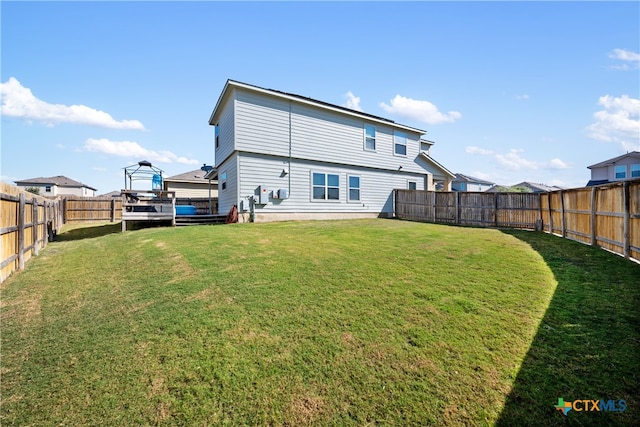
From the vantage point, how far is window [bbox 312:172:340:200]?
14312mm

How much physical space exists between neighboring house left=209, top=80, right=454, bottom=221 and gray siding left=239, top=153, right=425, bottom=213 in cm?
5

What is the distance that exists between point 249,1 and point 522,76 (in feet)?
35.6

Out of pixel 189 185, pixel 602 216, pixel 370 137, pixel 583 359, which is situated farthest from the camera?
pixel 189 185

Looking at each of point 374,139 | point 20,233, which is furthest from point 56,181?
point 374,139

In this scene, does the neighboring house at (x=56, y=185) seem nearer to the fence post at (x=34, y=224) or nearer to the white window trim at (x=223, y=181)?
the white window trim at (x=223, y=181)

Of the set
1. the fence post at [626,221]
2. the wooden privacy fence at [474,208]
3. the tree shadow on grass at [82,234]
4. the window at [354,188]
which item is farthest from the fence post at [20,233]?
the wooden privacy fence at [474,208]

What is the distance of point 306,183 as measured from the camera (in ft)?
46.0

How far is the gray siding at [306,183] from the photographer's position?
12602mm

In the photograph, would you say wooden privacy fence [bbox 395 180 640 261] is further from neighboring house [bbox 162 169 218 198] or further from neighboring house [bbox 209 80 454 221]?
neighboring house [bbox 162 169 218 198]

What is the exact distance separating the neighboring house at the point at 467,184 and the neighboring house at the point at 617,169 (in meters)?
14.6

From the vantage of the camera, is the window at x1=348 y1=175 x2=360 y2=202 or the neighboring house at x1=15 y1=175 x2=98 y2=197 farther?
the neighboring house at x1=15 y1=175 x2=98 y2=197

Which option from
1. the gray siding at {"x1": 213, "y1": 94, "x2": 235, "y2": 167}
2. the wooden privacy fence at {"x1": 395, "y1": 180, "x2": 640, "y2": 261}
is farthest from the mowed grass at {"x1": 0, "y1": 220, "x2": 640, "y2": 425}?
the gray siding at {"x1": 213, "y1": 94, "x2": 235, "y2": 167}

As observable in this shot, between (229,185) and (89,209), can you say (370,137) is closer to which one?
(229,185)

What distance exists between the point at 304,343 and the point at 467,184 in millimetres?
51607
